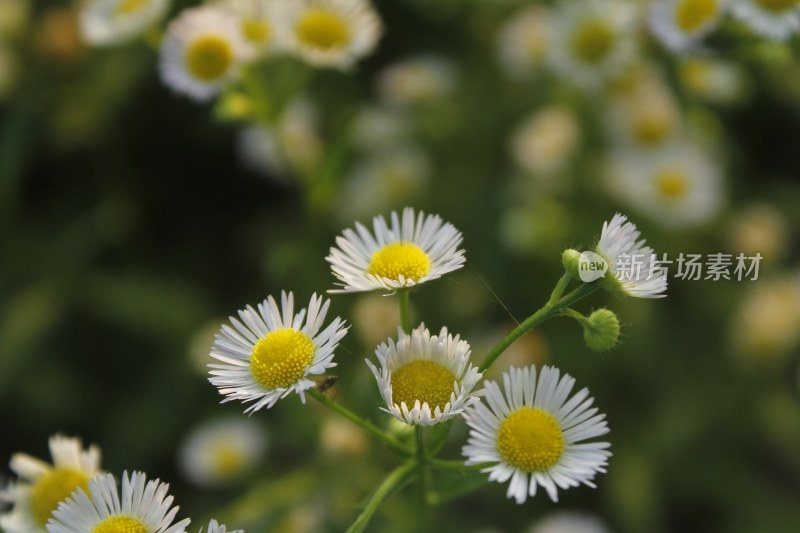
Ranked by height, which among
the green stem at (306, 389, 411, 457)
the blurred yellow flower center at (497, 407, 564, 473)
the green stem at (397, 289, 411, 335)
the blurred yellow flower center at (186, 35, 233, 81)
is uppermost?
the blurred yellow flower center at (186, 35, 233, 81)

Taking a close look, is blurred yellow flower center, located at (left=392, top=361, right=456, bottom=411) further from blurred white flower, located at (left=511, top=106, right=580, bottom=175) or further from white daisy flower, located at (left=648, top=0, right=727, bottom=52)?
blurred white flower, located at (left=511, top=106, right=580, bottom=175)

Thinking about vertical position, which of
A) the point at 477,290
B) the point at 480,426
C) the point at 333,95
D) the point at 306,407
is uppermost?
the point at 333,95

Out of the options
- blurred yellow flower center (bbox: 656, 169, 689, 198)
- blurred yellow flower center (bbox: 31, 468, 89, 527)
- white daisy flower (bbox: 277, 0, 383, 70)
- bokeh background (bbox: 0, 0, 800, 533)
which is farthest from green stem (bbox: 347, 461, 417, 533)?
blurred yellow flower center (bbox: 656, 169, 689, 198)

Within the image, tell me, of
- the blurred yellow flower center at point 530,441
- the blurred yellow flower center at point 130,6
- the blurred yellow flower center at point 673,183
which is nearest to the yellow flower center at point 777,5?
the blurred yellow flower center at point 673,183

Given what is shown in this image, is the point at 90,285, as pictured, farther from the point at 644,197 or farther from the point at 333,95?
the point at 644,197

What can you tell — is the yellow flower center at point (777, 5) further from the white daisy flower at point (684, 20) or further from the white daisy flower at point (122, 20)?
the white daisy flower at point (122, 20)

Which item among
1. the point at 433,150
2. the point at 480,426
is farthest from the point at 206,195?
the point at 480,426
